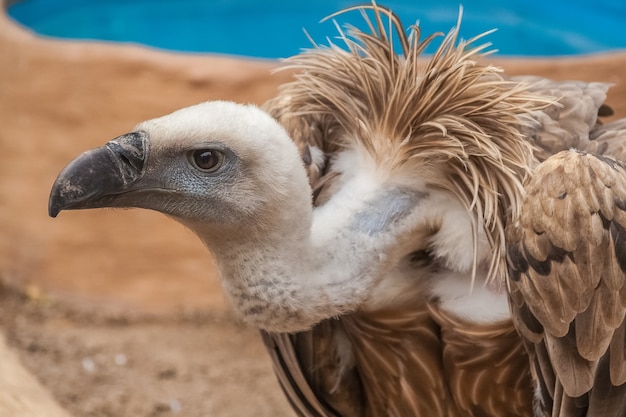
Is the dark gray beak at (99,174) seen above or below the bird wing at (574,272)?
above

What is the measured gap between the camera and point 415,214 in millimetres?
2283

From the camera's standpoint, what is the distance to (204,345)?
485cm

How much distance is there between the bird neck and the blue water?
17.9 feet

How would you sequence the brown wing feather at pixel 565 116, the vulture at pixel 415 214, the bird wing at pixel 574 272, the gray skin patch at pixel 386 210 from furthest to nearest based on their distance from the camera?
the brown wing feather at pixel 565 116
the gray skin patch at pixel 386 210
the bird wing at pixel 574 272
the vulture at pixel 415 214

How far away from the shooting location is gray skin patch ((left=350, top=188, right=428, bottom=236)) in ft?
7.20

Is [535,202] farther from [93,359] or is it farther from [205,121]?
[93,359]

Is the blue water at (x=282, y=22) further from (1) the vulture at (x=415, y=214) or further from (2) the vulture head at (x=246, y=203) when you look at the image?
(2) the vulture head at (x=246, y=203)

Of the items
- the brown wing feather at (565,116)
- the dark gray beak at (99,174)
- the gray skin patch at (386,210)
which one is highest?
the brown wing feather at (565,116)

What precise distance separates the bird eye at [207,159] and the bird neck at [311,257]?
0.16 metres

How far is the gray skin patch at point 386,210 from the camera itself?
2.19m

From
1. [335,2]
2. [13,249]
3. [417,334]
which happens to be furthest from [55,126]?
[335,2]

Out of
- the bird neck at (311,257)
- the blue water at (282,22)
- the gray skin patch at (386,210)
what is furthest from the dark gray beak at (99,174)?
the blue water at (282,22)

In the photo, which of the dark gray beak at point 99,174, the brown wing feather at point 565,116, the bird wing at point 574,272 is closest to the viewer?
the dark gray beak at point 99,174

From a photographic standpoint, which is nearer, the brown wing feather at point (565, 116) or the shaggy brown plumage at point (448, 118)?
the shaggy brown plumage at point (448, 118)
